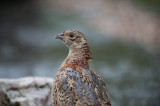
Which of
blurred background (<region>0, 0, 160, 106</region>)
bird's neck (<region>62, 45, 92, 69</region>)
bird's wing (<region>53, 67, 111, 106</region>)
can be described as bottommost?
bird's wing (<region>53, 67, 111, 106</region>)

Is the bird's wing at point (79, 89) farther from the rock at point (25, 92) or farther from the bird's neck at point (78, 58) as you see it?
the rock at point (25, 92)

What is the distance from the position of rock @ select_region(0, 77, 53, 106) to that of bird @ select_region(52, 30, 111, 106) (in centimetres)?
112

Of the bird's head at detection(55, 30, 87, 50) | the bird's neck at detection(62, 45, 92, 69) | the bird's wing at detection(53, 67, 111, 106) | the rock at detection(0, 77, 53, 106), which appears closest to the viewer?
the bird's wing at detection(53, 67, 111, 106)

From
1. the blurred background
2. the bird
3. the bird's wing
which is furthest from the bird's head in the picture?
the blurred background

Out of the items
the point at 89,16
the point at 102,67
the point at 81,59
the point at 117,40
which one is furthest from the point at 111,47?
the point at 81,59

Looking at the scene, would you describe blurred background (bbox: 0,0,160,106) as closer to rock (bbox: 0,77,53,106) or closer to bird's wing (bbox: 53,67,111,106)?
rock (bbox: 0,77,53,106)

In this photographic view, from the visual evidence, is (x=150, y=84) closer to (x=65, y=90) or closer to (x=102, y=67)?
(x=102, y=67)

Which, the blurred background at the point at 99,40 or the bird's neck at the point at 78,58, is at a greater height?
the blurred background at the point at 99,40

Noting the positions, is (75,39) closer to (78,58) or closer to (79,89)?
(78,58)

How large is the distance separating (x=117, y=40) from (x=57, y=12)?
5.05 meters

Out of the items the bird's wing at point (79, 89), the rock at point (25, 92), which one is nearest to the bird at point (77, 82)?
the bird's wing at point (79, 89)

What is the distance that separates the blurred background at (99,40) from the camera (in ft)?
37.2

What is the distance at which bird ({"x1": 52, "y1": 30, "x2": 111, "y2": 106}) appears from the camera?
16.6ft

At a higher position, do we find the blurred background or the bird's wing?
the blurred background
